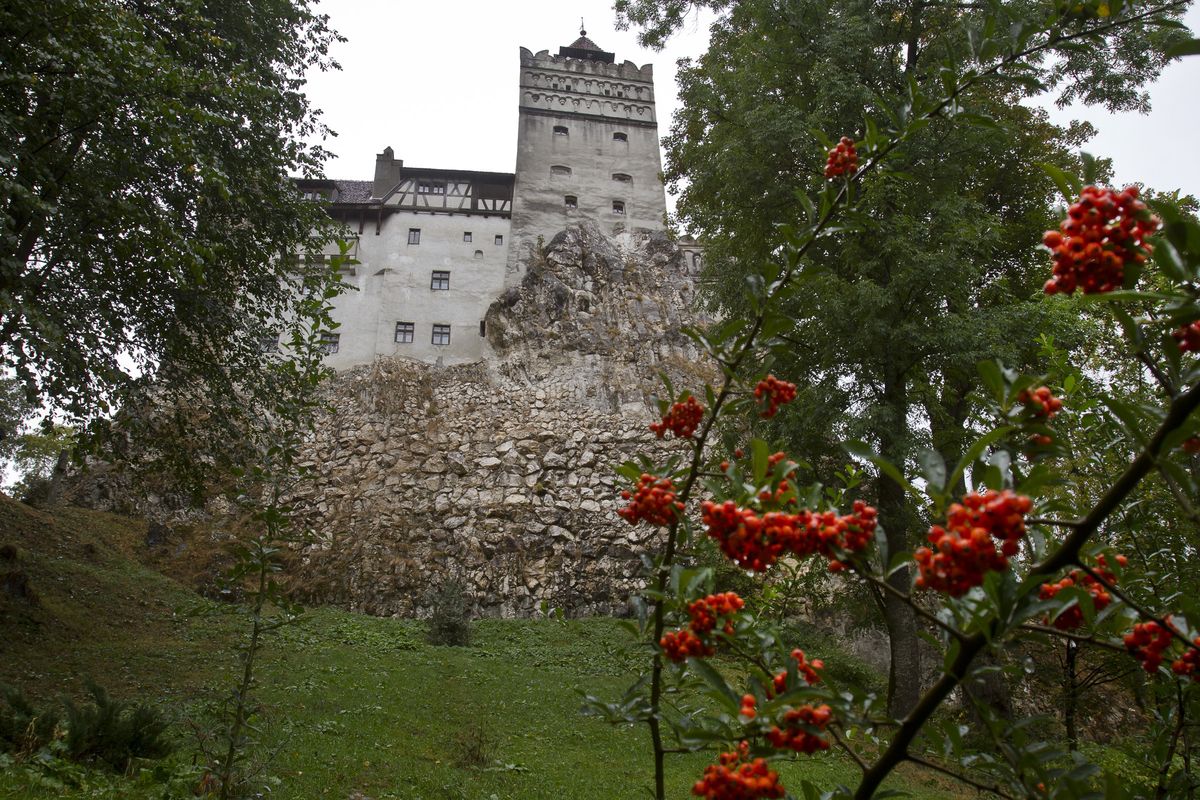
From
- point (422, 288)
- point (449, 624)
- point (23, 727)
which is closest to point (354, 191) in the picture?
point (422, 288)

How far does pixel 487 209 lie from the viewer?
34.2 metres

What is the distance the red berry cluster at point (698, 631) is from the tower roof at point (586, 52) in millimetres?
42946

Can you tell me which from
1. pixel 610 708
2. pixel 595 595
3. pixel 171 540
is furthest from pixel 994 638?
pixel 171 540

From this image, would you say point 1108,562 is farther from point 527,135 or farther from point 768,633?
point 527,135

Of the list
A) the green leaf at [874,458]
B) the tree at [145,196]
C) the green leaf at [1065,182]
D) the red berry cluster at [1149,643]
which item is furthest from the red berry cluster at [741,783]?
the tree at [145,196]

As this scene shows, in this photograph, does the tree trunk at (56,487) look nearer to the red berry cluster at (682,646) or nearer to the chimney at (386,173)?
the chimney at (386,173)

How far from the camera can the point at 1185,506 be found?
147cm

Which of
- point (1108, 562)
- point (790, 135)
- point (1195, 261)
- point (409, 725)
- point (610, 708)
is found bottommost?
point (409, 725)

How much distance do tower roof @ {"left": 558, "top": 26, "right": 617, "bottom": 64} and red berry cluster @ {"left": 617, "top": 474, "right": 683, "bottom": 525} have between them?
4265 cm

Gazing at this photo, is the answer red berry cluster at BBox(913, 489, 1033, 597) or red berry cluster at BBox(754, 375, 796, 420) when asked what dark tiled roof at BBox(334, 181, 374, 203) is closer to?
red berry cluster at BBox(754, 375, 796, 420)

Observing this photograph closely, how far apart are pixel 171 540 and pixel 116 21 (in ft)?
51.2

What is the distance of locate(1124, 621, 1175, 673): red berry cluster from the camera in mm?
1689

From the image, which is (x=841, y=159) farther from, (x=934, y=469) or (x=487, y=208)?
(x=487, y=208)

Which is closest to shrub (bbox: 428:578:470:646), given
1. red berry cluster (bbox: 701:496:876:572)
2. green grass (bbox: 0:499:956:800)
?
green grass (bbox: 0:499:956:800)
